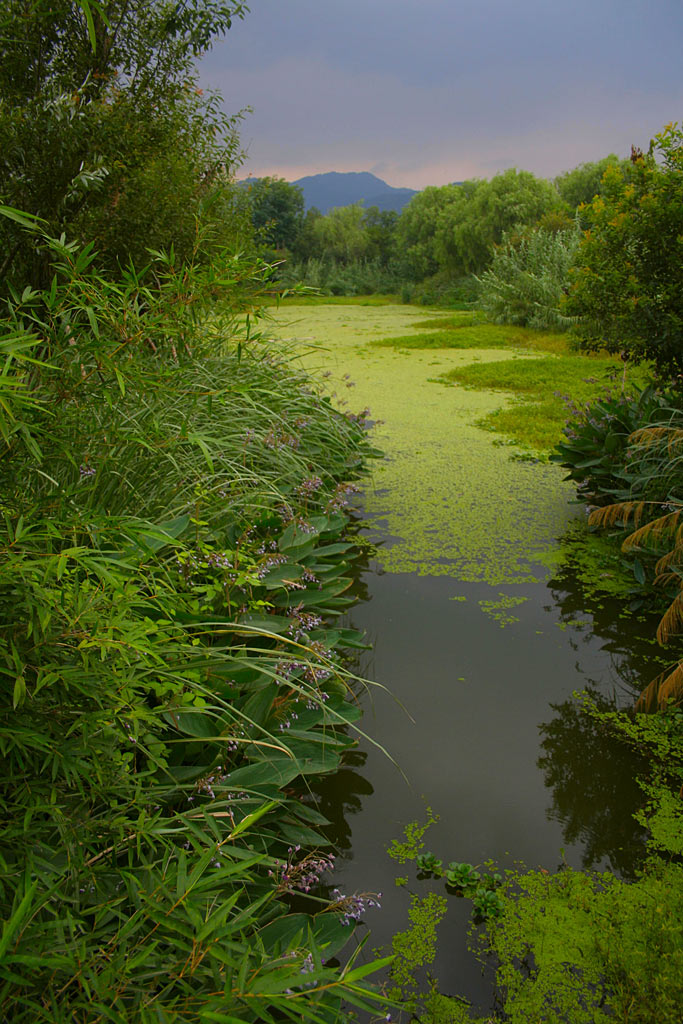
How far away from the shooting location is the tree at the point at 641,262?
2.97 m

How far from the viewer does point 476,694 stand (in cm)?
194

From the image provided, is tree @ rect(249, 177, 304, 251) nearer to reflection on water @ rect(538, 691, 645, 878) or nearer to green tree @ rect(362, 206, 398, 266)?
green tree @ rect(362, 206, 398, 266)

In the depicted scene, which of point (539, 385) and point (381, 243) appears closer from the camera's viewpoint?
point (539, 385)

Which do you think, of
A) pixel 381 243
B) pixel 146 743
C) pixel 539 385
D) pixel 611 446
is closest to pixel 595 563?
pixel 611 446

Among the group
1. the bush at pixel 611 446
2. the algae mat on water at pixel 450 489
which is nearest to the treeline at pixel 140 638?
the algae mat on water at pixel 450 489

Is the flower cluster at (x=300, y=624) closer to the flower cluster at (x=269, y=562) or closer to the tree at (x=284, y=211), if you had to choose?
the flower cluster at (x=269, y=562)

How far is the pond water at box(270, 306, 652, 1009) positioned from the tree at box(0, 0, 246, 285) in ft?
6.39

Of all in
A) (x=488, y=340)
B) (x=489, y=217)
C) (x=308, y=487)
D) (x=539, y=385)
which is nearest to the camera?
(x=308, y=487)

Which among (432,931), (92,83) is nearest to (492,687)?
(432,931)

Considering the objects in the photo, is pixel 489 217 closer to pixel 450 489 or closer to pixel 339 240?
pixel 339 240

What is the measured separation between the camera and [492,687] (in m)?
1.97

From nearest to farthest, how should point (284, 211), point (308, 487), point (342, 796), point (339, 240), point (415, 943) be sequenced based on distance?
1. point (415, 943)
2. point (342, 796)
3. point (308, 487)
4. point (284, 211)
5. point (339, 240)

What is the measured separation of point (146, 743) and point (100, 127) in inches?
121

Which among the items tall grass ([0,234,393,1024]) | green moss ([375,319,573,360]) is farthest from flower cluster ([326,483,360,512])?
green moss ([375,319,573,360])
